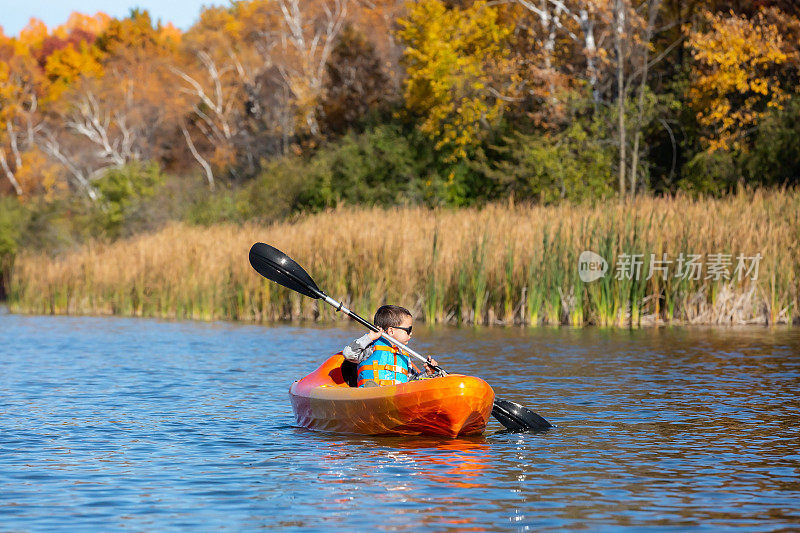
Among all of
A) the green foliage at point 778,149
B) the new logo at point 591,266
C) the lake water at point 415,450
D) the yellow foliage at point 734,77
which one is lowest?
the lake water at point 415,450

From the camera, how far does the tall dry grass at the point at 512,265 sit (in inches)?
652

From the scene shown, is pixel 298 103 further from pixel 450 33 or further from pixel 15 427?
pixel 15 427

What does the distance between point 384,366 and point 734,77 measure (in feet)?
67.0

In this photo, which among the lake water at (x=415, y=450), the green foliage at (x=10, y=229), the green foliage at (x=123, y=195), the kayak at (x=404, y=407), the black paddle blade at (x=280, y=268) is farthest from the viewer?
the green foliage at (x=123, y=195)

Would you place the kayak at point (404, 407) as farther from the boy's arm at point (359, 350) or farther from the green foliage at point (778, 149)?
the green foliage at point (778, 149)

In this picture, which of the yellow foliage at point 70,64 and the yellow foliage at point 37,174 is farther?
the yellow foliage at point 70,64

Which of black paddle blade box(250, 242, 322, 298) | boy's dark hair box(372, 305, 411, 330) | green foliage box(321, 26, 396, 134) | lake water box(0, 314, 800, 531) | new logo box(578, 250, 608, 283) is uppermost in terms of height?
green foliage box(321, 26, 396, 134)

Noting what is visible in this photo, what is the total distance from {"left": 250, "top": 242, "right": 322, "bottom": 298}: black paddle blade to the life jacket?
1.62 meters

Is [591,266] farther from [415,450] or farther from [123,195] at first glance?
[123,195]

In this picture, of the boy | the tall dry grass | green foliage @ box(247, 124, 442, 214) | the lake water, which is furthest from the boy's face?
green foliage @ box(247, 124, 442, 214)

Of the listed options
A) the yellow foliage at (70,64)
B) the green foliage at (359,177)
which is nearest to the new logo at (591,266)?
the green foliage at (359,177)

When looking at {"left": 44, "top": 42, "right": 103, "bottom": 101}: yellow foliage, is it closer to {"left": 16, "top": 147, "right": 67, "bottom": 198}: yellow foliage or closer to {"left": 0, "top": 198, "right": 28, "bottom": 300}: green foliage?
{"left": 16, "top": 147, "right": 67, "bottom": 198}: yellow foliage

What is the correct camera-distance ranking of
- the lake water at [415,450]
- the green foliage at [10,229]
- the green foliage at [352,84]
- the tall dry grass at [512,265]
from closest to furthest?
the lake water at [415,450], the tall dry grass at [512,265], the green foliage at [10,229], the green foliage at [352,84]

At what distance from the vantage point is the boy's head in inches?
337
